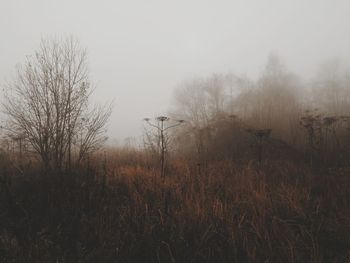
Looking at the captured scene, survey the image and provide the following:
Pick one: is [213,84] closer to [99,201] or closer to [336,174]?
[336,174]

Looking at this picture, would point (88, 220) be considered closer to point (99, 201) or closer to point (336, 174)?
point (99, 201)

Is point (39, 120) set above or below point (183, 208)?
above

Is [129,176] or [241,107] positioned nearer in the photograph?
[129,176]

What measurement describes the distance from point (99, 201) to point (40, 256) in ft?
4.01

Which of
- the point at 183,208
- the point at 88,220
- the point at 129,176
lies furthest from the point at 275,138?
the point at 88,220

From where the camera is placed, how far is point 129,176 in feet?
16.0

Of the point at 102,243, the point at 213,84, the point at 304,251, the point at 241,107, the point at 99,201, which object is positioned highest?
the point at 213,84

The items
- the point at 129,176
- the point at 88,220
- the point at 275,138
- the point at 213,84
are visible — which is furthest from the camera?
the point at 213,84

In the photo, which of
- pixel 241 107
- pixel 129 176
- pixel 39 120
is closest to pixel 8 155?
pixel 39 120

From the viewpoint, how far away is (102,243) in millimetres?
2373

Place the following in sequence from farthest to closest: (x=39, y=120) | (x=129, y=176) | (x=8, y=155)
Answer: (x=8, y=155) → (x=39, y=120) → (x=129, y=176)

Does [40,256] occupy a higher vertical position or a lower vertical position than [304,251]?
higher

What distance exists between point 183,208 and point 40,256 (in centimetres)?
161

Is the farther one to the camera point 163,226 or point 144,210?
point 144,210
